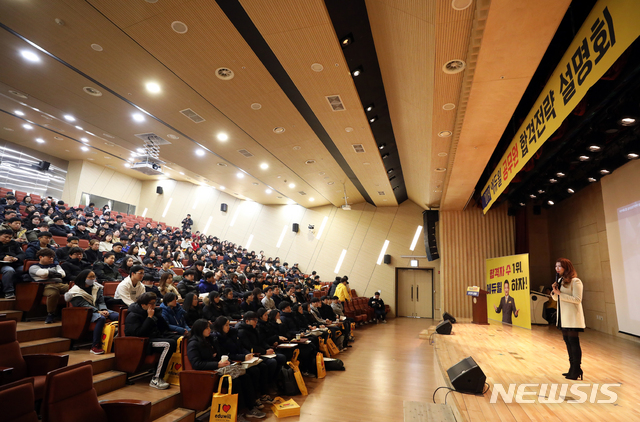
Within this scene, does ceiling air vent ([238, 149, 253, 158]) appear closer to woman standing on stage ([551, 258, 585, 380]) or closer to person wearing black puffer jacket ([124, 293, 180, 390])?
person wearing black puffer jacket ([124, 293, 180, 390])

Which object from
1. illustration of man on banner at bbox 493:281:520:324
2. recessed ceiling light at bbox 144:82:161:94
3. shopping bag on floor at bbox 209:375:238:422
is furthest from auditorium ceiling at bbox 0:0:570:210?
shopping bag on floor at bbox 209:375:238:422

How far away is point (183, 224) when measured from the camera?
49.8 ft

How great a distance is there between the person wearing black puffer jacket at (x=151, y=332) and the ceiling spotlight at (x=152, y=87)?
3560 millimetres

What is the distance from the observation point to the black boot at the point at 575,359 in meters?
3.65

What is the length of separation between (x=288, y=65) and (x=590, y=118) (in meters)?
4.51

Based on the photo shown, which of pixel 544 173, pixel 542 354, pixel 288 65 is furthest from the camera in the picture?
pixel 544 173

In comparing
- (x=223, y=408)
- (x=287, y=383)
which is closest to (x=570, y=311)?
(x=287, y=383)

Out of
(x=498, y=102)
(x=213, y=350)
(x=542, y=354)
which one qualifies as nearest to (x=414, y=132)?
(x=498, y=102)

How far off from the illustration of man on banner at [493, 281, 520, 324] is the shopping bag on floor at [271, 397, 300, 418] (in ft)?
23.3

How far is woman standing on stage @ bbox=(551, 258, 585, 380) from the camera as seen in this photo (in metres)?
3.60

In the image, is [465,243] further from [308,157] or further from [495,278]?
[308,157]

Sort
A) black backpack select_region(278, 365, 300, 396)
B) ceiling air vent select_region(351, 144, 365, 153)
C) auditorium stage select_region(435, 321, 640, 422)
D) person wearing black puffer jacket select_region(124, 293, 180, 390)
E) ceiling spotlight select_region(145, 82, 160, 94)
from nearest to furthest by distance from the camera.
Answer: auditorium stage select_region(435, 321, 640, 422) → person wearing black puffer jacket select_region(124, 293, 180, 390) → black backpack select_region(278, 365, 300, 396) → ceiling spotlight select_region(145, 82, 160, 94) → ceiling air vent select_region(351, 144, 365, 153)

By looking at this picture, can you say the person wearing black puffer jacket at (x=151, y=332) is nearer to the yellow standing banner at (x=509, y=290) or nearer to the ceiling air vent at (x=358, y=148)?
the ceiling air vent at (x=358, y=148)

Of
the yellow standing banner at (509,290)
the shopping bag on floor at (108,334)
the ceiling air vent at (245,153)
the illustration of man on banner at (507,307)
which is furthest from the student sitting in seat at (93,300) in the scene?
the illustration of man on banner at (507,307)
